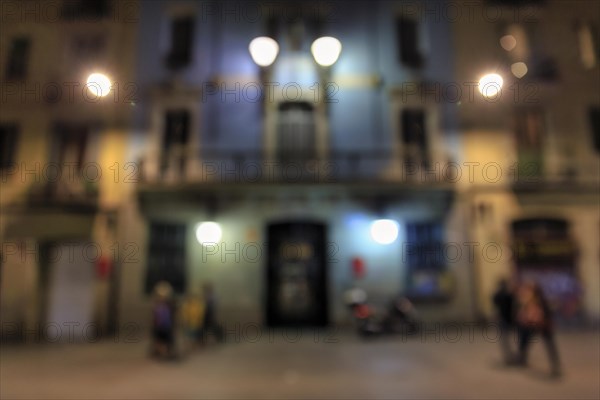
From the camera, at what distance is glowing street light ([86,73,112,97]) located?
329 cm

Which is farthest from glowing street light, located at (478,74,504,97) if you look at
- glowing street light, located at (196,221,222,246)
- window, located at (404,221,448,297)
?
glowing street light, located at (196,221,222,246)

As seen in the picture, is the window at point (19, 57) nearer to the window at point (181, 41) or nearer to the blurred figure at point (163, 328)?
the blurred figure at point (163, 328)

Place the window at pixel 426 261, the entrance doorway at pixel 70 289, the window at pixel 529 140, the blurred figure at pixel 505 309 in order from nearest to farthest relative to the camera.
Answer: the blurred figure at pixel 505 309 < the entrance doorway at pixel 70 289 < the window at pixel 529 140 < the window at pixel 426 261

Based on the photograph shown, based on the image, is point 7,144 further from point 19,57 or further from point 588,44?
point 588,44

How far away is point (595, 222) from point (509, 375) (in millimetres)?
2777

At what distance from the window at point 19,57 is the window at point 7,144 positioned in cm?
50

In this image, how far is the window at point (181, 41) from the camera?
6754mm

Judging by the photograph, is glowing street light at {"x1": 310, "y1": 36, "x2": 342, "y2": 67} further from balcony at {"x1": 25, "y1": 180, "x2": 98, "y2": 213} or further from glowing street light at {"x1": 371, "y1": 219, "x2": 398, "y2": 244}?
glowing street light at {"x1": 371, "y1": 219, "x2": 398, "y2": 244}

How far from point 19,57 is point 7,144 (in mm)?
877

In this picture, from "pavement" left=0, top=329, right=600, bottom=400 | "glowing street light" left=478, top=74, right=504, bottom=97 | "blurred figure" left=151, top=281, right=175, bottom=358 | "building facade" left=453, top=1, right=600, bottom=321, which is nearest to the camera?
"pavement" left=0, top=329, right=600, bottom=400

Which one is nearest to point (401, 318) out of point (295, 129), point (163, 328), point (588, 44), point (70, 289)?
point (163, 328)

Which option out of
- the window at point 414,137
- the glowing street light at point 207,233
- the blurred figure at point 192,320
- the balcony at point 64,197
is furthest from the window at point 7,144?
the window at point 414,137

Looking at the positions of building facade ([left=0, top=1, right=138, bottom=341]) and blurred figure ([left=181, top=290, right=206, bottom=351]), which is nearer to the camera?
building facade ([left=0, top=1, right=138, bottom=341])

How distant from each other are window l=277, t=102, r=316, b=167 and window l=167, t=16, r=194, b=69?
197 cm
